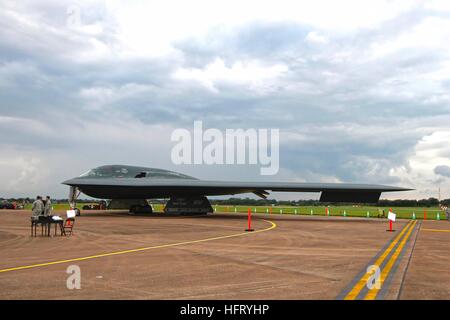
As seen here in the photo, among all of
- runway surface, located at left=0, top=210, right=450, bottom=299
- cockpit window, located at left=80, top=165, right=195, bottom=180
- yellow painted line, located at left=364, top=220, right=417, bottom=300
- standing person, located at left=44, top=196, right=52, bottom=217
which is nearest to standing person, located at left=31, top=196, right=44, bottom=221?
standing person, located at left=44, top=196, right=52, bottom=217

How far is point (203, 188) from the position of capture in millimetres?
29953

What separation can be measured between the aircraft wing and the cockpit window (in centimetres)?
93

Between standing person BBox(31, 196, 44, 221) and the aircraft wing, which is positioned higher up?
the aircraft wing

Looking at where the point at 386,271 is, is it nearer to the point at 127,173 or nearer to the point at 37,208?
the point at 37,208

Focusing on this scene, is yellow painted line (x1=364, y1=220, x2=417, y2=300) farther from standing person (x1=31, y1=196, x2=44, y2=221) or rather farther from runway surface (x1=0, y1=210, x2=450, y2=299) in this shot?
→ standing person (x1=31, y1=196, x2=44, y2=221)

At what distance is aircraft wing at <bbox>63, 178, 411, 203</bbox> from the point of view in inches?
1090

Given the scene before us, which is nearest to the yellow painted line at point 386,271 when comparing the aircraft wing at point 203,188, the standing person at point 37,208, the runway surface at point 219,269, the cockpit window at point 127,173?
the runway surface at point 219,269

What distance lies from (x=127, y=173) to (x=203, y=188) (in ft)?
22.5

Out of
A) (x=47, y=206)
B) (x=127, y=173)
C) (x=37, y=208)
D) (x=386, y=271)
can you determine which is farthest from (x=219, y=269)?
(x=127, y=173)

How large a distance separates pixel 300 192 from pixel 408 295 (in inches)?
875
